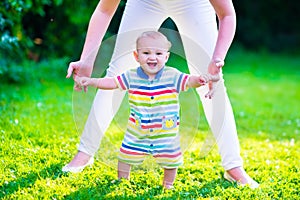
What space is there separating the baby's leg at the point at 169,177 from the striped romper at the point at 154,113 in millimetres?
113

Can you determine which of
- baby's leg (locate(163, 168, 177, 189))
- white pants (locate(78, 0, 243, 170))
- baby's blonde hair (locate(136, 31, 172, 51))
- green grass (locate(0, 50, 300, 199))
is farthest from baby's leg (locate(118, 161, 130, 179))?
baby's blonde hair (locate(136, 31, 172, 51))

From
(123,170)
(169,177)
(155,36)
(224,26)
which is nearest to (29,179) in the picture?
(123,170)

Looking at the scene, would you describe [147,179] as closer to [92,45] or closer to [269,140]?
[92,45]

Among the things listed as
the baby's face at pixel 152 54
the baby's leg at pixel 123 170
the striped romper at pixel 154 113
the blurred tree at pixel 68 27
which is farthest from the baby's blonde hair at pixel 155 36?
the blurred tree at pixel 68 27

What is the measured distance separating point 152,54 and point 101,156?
2.93 feet

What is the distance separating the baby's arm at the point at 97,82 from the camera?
2.70m

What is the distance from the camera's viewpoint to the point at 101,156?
3.30 meters

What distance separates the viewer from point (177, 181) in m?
3.10

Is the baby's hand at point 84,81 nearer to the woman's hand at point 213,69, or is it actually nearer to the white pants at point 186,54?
the white pants at point 186,54

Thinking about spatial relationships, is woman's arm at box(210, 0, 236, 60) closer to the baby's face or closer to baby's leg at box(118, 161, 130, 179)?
the baby's face

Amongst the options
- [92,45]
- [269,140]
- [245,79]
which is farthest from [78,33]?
[92,45]

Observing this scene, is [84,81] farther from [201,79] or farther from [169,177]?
[169,177]

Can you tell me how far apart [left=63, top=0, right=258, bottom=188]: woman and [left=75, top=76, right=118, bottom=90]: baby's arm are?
0.14 m

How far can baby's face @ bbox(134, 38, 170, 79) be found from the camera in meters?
2.72
